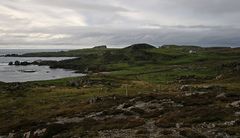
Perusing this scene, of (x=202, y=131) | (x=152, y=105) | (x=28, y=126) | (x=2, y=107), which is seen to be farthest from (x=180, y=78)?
(x=202, y=131)

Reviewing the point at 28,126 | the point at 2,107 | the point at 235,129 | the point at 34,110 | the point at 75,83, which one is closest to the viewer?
the point at 235,129

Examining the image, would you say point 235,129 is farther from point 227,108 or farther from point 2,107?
point 2,107

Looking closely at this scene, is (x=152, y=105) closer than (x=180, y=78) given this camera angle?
Yes

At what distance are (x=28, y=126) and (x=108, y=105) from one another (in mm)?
16430

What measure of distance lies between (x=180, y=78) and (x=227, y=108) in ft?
325

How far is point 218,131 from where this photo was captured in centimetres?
3650

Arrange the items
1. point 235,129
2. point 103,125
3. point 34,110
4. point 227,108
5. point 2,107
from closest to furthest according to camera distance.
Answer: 1. point 235,129
2. point 103,125
3. point 227,108
4. point 34,110
5. point 2,107

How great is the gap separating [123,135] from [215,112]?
13.4m

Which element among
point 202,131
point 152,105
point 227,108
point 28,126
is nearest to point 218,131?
point 202,131

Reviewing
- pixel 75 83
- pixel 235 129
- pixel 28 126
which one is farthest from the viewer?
pixel 75 83

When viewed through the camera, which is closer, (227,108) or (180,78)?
(227,108)

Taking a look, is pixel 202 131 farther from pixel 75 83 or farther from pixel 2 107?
pixel 75 83

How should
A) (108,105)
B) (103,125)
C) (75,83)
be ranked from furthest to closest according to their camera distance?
(75,83) → (108,105) → (103,125)

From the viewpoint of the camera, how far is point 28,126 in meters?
53.3
